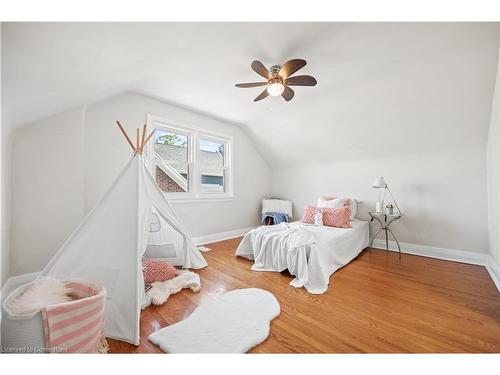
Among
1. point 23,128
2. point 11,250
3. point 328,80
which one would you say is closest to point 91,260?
point 11,250

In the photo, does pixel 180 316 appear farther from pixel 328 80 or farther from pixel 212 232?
pixel 328 80

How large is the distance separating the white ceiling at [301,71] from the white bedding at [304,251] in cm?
180

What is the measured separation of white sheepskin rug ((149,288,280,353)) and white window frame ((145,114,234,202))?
2193 millimetres

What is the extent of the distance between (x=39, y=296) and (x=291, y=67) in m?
2.49

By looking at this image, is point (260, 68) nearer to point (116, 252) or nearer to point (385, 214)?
point (116, 252)

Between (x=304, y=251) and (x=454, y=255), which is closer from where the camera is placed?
(x=304, y=251)

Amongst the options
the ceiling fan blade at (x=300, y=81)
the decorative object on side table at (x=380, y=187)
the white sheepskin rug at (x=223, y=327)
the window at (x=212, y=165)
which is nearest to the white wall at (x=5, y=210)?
the white sheepskin rug at (x=223, y=327)

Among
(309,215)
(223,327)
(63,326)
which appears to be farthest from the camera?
(309,215)

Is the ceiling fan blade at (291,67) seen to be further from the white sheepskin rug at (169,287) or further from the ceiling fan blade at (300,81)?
the white sheepskin rug at (169,287)

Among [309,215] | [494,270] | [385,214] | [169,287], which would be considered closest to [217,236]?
[309,215]

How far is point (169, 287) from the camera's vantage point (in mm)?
2025

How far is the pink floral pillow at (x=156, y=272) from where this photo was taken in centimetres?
214

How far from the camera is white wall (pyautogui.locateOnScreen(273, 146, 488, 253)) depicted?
2820 millimetres

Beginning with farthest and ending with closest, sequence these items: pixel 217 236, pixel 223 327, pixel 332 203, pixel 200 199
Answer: pixel 217 236 < pixel 200 199 < pixel 332 203 < pixel 223 327
